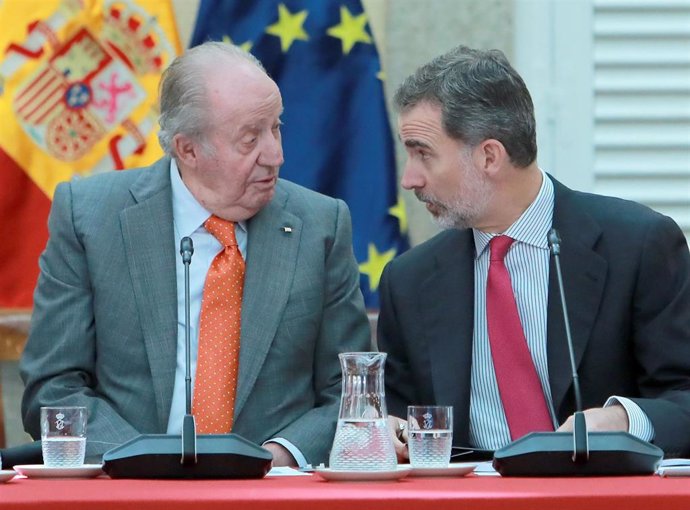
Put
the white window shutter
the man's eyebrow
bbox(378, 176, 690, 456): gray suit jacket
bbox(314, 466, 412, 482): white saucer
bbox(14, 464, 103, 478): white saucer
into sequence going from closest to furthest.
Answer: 1. bbox(314, 466, 412, 482): white saucer
2. bbox(14, 464, 103, 478): white saucer
3. bbox(378, 176, 690, 456): gray suit jacket
4. the man's eyebrow
5. the white window shutter

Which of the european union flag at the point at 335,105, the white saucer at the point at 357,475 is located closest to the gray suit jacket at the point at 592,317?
the european union flag at the point at 335,105

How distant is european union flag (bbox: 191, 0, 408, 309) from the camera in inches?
163

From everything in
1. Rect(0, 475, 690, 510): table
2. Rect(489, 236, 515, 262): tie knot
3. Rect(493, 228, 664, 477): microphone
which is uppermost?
Rect(489, 236, 515, 262): tie knot

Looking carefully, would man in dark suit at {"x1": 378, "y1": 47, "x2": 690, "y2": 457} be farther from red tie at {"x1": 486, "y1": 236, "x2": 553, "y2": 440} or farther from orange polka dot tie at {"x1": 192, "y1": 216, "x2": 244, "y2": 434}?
orange polka dot tie at {"x1": 192, "y1": 216, "x2": 244, "y2": 434}

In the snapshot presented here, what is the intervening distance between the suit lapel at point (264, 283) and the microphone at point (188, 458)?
100cm

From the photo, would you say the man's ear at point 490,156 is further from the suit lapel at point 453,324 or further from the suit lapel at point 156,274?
the suit lapel at point 156,274

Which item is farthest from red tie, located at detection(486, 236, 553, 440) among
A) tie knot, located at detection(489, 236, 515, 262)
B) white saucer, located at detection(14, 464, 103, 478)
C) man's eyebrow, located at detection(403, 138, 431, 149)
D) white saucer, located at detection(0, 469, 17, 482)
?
white saucer, located at detection(0, 469, 17, 482)

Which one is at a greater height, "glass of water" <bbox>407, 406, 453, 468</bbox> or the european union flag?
the european union flag

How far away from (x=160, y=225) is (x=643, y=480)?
1555mm

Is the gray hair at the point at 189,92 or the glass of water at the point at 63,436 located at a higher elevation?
the gray hair at the point at 189,92

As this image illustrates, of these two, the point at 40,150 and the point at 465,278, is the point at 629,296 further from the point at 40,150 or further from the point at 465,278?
the point at 40,150

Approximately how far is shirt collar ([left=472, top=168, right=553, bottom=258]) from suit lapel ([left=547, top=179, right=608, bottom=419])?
3 cm

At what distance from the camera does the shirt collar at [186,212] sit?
337 centimetres

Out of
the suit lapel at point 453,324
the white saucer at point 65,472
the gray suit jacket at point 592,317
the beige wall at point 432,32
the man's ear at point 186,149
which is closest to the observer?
the white saucer at point 65,472
